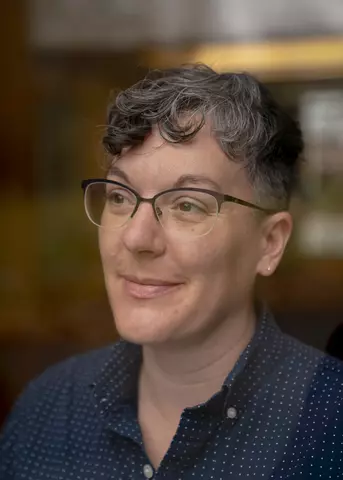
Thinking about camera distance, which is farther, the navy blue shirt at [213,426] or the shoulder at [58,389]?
the shoulder at [58,389]

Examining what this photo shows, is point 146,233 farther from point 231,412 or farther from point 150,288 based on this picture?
point 231,412

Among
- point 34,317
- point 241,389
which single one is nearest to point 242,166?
point 241,389

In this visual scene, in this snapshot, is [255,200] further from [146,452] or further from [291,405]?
[146,452]

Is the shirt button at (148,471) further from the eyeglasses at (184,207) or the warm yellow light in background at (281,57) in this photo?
the warm yellow light in background at (281,57)

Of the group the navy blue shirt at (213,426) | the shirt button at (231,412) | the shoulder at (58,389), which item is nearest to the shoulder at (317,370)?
the navy blue shirt at (213,426)

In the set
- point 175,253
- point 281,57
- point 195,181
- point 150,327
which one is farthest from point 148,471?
point 281,57

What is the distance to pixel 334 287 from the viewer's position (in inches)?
79.9

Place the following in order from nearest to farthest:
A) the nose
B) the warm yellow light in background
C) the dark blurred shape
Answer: the nose, the dark blurred shape, the warm yellow light in background

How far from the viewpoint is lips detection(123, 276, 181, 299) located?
119cm

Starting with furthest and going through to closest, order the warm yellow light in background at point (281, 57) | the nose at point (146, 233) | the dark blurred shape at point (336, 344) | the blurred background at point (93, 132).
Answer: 1. the warm yellow light in background at point (281, 57)
2. the blurred background at point (93, 132)
3. the dark blurred shape at point (336, 344)
4. the nose at point (146, 233)

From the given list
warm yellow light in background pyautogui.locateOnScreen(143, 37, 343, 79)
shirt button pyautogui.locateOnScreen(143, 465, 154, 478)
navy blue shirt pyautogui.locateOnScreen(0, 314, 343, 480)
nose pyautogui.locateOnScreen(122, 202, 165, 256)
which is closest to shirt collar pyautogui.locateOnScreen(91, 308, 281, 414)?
navy blue shirt pyautogui.locateOnScreen(0, 314, 343, 480)

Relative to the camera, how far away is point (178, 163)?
1.16 metres

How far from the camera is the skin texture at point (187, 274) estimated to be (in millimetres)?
1167

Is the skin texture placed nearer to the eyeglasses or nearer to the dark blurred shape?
the eyeglasses
